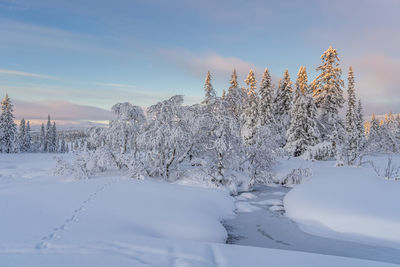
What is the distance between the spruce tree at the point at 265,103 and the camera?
2766 centimetres

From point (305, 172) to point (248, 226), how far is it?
9.02 meters

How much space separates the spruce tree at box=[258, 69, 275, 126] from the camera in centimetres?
2766

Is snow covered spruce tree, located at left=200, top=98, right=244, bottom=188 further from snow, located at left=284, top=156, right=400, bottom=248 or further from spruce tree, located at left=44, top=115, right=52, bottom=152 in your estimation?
spruce tree, located at left=44, top=115, right=52, bottom=152

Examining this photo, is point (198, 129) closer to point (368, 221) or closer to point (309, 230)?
point (309, 230)

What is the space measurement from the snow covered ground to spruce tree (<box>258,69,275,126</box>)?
762 inches

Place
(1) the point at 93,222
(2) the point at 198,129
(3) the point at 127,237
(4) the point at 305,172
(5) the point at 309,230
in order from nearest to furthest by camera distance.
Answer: (3) the point at 127,237, (1) the point at 93,222, (5) the point at 309,230, (2) the point at 198,129, (4) the point at 305,172

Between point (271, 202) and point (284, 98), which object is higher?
→ point (284, 98)

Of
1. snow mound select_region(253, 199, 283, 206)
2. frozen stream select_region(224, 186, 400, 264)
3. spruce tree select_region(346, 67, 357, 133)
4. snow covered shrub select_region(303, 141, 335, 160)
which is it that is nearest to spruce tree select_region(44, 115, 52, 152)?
snow covered shrub select_region(303, 141, 335, 160)

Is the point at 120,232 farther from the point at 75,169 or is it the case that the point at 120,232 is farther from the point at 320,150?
the point at 320,150

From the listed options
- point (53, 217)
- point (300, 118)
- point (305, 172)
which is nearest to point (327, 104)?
point (300, 118)

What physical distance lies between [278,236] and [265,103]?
2207 centimetres

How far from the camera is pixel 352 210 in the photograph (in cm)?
793

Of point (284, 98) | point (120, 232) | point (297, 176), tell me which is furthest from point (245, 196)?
point (284, 98)

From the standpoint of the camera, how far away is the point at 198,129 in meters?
14.1
